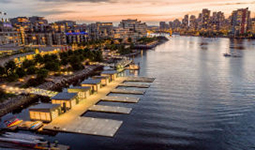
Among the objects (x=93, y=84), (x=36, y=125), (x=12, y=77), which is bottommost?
(x=36, y=125)

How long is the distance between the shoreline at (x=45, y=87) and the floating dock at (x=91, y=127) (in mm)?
12642

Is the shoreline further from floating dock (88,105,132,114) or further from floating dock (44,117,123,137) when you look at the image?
floating dock (88,105,132,114)

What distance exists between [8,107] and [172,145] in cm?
2758

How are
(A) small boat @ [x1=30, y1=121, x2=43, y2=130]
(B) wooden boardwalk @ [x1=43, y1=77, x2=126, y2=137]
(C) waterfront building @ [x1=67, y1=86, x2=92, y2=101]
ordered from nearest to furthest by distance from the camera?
1. (B) wooden boardwalk @ [x1=43, y1=77, x2=126, y2=137]
2. (A) small boat @ [x1=30, y1=121, x2=43, y2=130]
3. (C) waterfront building @ [x1=67, y1=86, x2=92, y2=101]

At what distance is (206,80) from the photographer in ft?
160

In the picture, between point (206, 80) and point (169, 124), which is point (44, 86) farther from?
point (206, 80)

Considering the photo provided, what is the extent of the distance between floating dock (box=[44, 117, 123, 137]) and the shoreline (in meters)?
12.6

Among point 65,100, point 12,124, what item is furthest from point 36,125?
point 65,100

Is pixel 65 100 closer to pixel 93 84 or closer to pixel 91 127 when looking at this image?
pixel 91 127

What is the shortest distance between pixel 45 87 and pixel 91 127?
75.3ft

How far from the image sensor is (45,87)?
42.4 meters

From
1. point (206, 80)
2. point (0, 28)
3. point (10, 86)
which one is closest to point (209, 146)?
point (206, 80)

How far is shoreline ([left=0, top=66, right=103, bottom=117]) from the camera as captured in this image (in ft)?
106

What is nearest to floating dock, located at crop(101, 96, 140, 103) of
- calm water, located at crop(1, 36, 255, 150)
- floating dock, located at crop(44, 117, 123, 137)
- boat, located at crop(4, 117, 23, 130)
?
calm water, located at crop(1, 36, 255, 150)
